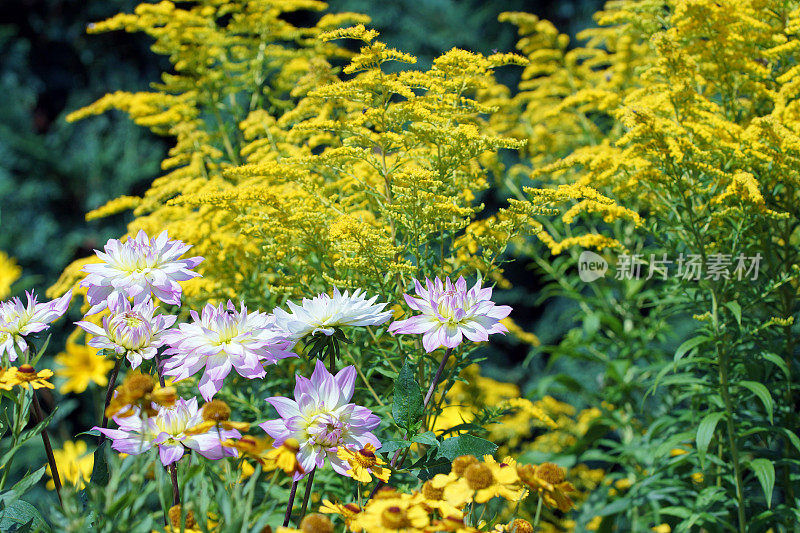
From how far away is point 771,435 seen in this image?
187cm

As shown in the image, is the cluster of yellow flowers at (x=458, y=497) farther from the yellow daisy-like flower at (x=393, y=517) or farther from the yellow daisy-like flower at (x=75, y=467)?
the yellow daisy-like flower at (x=75, y=467)

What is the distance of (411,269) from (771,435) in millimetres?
1264

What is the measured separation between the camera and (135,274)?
1.12 meters

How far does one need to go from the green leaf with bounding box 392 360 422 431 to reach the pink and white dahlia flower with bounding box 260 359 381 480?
0.21ft

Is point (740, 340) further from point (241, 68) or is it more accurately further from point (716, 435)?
point (241, 68)

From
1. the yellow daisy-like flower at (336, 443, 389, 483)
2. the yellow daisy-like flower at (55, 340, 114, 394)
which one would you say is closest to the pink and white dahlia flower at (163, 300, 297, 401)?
the yellow daisy-like flower at (336, 443, 389, 483)

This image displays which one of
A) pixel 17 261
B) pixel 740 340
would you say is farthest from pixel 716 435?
pixel 17 261

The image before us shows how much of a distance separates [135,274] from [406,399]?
50cm

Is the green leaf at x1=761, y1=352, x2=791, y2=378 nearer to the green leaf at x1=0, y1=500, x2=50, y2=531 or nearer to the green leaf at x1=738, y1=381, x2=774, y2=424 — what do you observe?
the green leaf at x1=738, y1=381, x2=774, y2=424

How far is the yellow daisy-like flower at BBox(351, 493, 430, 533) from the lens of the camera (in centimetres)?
74

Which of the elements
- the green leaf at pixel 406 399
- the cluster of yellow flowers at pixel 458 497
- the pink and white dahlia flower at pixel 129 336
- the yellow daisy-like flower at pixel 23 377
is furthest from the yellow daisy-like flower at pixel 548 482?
the yellow daisy-like flower at pixel 23 377

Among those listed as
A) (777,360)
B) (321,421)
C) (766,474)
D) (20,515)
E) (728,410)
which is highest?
(777,360)

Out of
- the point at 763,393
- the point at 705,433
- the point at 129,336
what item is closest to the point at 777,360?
the point at 763,393

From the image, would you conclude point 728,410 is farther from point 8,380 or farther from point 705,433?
point 8,380
